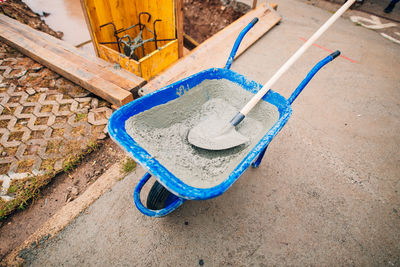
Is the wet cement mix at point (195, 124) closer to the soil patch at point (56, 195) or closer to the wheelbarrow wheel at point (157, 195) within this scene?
the wheelbarrow wheel at point (157, 195)

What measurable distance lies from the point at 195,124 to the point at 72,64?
6.62 feet

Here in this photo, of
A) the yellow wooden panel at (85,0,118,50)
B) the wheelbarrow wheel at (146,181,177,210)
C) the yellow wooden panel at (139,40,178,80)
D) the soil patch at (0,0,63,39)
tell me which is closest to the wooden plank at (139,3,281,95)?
the yellow wooden panel at (139,40,178,80)

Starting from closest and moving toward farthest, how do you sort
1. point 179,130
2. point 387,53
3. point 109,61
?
point 179,130 < point 109,61 < point 387,53

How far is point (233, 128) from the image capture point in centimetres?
145

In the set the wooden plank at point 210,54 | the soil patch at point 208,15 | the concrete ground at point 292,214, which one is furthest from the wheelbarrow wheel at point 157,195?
the soil patch at point 208,15

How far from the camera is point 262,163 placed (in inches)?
80.9

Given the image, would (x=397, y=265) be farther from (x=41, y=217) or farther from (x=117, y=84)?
(x=117, y=84)

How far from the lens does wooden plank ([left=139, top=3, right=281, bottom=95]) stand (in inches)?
101

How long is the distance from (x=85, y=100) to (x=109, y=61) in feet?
2.11

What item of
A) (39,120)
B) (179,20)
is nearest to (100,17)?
(179,20)

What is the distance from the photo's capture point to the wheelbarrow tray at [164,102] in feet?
2.99

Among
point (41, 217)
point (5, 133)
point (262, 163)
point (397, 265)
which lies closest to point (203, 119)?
point (262, 163)

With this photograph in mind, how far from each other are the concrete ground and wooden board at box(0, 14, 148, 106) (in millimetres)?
1075

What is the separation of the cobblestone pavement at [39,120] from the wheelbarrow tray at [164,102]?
3.62 ft
